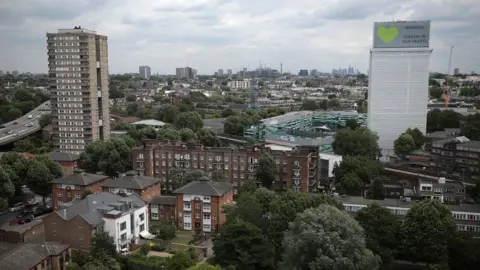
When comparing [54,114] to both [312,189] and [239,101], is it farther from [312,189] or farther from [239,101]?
[239,101]

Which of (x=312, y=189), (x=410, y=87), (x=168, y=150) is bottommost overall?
(x=312, y=189)

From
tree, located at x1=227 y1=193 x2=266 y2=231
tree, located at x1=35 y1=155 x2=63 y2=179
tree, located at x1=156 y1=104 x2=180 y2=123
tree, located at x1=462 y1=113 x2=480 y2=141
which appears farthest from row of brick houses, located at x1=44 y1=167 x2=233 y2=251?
tree, located at x1=156 y1=104 x2=180 y2=123

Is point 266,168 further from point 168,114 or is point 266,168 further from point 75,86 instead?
point 168,114

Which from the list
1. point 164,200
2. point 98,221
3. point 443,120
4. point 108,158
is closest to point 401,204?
point 164,200

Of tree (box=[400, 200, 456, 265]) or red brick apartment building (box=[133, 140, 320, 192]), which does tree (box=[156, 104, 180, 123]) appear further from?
tree (box=[400, 200, 456, 265])

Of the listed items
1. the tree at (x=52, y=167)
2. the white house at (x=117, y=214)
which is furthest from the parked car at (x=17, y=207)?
the white house at (x=117, y=214)

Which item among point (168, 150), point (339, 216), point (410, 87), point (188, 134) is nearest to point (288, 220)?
point (339, 216)
